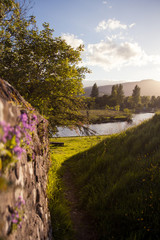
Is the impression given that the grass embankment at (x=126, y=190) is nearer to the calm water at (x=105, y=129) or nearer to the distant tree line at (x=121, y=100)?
the calm water at (x=105, y=129)

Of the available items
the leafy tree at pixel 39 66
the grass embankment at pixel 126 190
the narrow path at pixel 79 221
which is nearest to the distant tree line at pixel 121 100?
the leafy tree at pixel 39 66

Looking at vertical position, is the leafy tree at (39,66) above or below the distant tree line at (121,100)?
below

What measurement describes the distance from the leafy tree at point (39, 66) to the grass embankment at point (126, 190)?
11.1ft

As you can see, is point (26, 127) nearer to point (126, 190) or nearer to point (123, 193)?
point (123, 193)

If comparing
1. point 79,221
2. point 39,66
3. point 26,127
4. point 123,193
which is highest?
point 39,66

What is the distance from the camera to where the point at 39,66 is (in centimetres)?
850

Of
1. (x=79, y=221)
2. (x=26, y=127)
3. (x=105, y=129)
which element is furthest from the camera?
(x=105, y=129)

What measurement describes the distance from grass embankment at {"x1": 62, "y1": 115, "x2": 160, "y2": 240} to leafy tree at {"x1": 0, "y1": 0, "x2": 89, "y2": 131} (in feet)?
11.1

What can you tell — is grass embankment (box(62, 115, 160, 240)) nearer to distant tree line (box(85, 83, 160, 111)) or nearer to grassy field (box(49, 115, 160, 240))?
grassy field (box(49, 115, 160, 240))

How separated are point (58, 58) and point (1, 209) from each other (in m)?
8.69

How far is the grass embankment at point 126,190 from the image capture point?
3.86 m

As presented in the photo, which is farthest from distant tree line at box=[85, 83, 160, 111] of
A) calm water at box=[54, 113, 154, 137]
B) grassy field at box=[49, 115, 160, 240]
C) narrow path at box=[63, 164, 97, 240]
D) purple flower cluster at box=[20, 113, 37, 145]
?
purple flower cluster at box=[20, 113, 37, 145]

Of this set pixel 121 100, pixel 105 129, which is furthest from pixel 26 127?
pixel 121 100

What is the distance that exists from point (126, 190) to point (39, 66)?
7.55m
